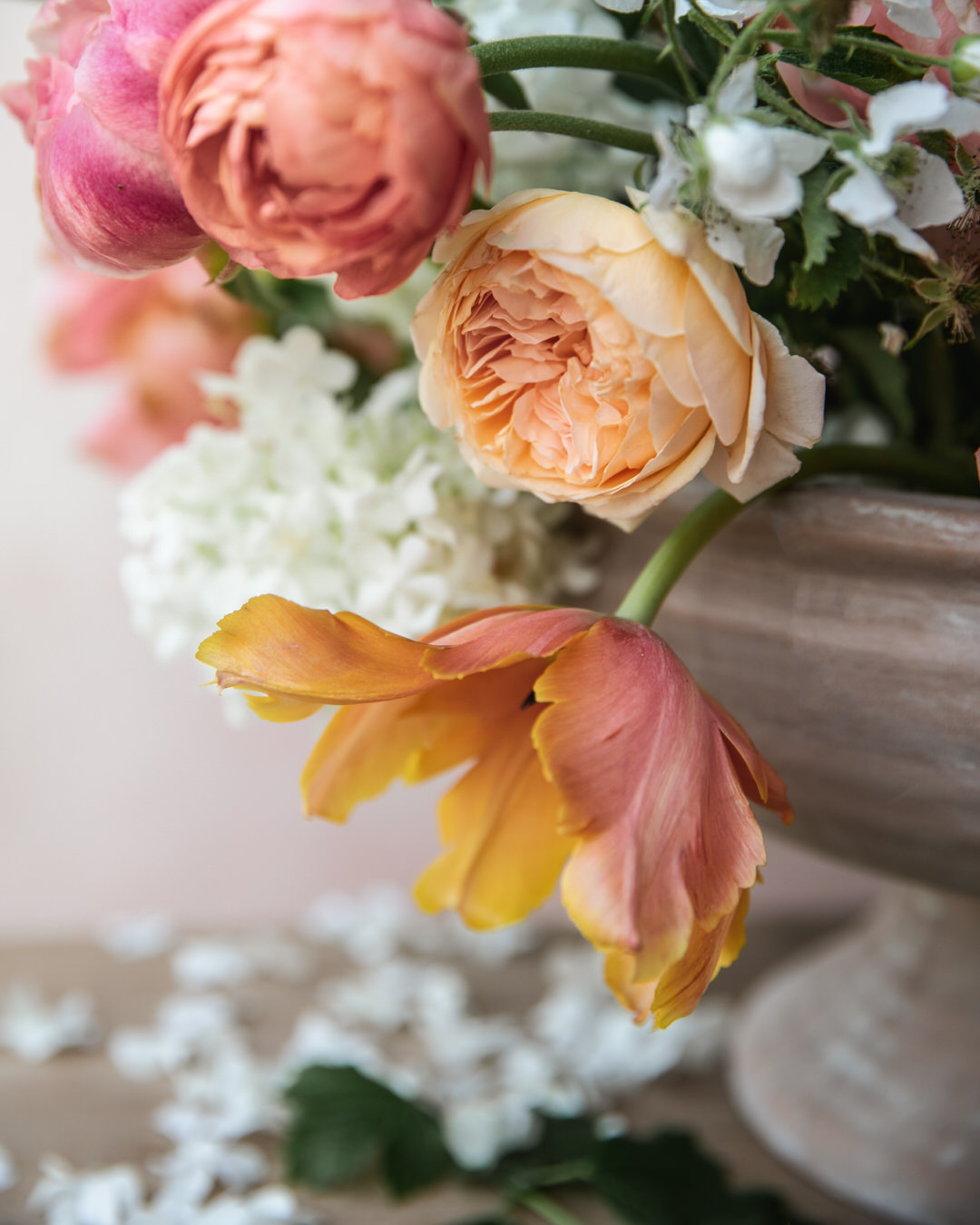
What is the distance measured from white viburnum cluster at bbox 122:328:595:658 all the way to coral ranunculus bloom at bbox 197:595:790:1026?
84 millimetres

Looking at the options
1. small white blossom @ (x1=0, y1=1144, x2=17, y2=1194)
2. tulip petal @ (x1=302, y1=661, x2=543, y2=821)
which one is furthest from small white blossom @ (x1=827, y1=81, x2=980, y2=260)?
small white blossom @ (x1=0, y1=1144, x2=17, y2=1194)

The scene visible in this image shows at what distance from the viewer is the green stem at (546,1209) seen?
36 cm

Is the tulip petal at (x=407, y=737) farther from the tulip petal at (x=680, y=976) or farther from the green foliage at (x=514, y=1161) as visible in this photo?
the green foliage at (x=514, y=1161)

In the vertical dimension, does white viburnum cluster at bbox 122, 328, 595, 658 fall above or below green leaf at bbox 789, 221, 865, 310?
below

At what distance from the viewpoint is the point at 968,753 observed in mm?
254

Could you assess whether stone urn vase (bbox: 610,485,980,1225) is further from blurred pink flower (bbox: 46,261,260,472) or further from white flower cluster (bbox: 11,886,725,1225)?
blurred pink flower (bbox: 46,261,260,472)

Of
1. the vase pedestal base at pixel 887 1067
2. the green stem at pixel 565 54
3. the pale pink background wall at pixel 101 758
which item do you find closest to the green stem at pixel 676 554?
the green stem at pixel 565 54

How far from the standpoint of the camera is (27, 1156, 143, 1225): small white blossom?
1.14 feet

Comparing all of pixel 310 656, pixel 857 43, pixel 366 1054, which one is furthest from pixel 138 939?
pixel 857 43

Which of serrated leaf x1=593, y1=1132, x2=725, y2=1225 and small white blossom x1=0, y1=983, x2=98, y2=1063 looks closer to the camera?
serrated leaf x1=593, y1=1132, x2=725, y2=1225

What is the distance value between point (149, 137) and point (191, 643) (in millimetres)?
213

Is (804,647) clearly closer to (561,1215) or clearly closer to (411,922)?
(561,1215)

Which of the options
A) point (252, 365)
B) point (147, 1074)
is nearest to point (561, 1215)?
point (147, 1074)

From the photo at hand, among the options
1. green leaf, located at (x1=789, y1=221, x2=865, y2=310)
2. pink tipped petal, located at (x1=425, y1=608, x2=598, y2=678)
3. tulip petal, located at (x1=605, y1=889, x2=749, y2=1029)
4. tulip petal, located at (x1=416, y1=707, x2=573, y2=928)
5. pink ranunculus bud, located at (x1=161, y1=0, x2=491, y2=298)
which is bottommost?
tulip petal, located at (x1=416, y1=707, x2=573, y2=928)
